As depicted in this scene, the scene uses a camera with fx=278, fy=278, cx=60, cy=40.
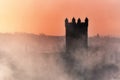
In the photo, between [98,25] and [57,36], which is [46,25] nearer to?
[57,36]

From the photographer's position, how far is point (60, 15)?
7.81ft

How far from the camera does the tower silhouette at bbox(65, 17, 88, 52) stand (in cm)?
239

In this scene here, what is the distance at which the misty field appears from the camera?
2.35m

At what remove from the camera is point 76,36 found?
241cm

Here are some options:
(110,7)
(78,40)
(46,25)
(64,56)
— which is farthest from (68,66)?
(110,7)

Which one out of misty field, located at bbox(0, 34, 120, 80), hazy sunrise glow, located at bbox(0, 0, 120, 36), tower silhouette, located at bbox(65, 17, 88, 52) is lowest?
misty field, located at bbox(0, 34, 120, 80)

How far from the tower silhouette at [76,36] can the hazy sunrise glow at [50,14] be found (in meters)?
0.04

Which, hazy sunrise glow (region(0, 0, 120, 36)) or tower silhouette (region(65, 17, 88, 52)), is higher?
hazy sunrise glow (region(0, 0, 120, 36))

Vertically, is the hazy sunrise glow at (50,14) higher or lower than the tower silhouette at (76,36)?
higher

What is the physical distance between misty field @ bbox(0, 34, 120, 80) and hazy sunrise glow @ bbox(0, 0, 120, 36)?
7cm

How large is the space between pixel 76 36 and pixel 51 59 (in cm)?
29

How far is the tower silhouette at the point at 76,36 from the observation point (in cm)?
239

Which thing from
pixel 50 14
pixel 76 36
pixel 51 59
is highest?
pixel 50 14

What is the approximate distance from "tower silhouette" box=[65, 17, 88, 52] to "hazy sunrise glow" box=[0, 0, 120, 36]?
0.14 ft
